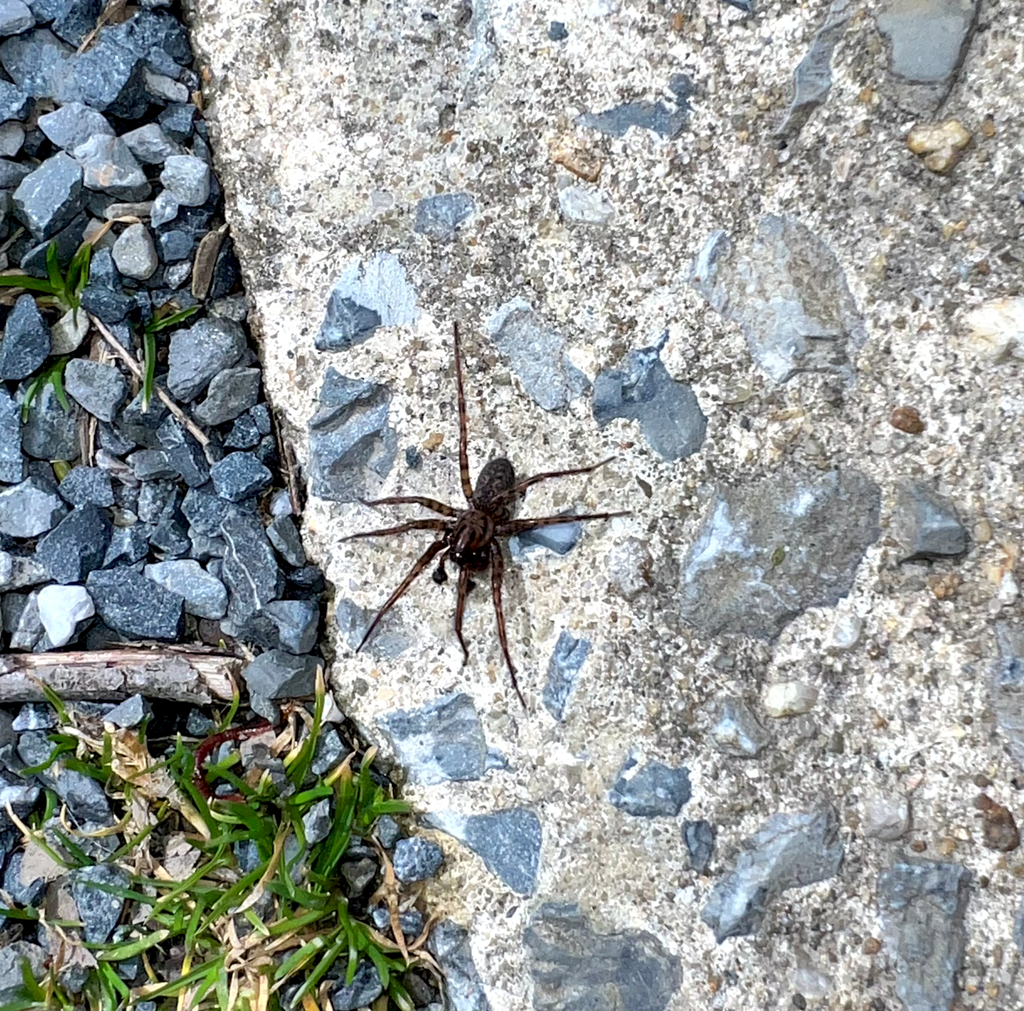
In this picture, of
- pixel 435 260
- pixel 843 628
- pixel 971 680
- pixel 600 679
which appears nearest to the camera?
pixel 971 680

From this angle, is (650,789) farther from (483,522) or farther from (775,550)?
(483,522)

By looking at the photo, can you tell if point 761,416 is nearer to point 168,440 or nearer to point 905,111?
point 905,111

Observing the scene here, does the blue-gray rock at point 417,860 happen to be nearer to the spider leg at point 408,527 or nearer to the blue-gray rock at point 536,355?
the spider leg at point 408,527

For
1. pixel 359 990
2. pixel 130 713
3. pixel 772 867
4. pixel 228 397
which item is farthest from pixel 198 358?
pixel 772 867

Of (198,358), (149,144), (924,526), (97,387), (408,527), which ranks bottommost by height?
(408,527)

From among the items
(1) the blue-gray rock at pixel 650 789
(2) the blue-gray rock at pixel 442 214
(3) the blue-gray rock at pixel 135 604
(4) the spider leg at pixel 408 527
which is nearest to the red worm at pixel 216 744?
(3) the blue-gray rock at pixel 135 604

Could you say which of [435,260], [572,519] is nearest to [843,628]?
[572,519]

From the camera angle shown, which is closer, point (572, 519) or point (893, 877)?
point (893, 877)

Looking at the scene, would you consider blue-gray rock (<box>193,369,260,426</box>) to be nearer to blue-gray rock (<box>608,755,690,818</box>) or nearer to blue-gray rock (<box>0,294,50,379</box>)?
blue-gray rock (<box>0,294,50,379</box>)
